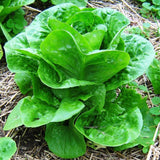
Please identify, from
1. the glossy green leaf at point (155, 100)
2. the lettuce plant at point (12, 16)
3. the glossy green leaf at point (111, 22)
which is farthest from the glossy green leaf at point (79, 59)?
the lettuce plant at point (12, 16)

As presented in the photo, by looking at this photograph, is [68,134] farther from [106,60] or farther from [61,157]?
[106,60]

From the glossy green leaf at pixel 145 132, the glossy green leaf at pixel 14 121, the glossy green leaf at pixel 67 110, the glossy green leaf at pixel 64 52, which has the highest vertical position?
the glossy green leaf at pixel 64 52

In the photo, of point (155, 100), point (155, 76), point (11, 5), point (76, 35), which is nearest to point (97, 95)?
point (76, 35)

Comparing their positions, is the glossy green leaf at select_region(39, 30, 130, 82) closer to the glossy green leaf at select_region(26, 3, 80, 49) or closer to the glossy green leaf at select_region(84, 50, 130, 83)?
the glossy green leaf at select_region(84, 50, 130, 83)

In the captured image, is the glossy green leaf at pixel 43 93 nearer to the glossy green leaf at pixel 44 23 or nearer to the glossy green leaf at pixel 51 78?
the glossy green leaf at pixel 51 78

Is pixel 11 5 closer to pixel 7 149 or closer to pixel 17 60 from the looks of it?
pixel 17 60

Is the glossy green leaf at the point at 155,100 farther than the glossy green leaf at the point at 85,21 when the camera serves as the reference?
Yes

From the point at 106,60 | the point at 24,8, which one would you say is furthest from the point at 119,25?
the point at 24,8

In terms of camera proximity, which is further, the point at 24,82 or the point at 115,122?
the point at 24,82
